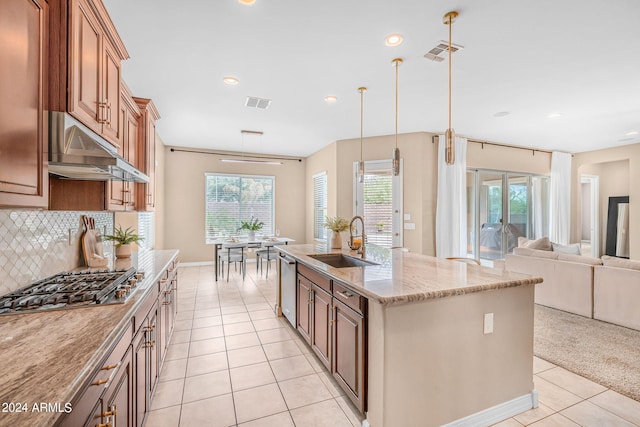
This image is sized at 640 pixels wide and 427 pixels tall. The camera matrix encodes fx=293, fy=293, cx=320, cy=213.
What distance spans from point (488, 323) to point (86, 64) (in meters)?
2.89

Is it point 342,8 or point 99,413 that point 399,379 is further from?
point 342,8

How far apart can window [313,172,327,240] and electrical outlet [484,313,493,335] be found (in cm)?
497

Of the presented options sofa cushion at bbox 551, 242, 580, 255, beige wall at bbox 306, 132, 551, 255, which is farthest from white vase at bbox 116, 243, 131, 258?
sofa cushion at bbox 551, 242, 580, 255

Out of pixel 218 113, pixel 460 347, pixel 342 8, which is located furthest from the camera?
pixel 218 113

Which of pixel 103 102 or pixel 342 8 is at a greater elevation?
pixel 342 8

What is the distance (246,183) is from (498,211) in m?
5.92

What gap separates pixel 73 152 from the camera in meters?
1.43

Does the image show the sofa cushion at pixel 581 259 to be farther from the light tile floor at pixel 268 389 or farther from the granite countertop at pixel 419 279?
the granite countertop at pixel 419 279

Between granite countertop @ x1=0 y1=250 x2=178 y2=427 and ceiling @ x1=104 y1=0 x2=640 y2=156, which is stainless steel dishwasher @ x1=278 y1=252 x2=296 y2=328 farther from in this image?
ceiling @ x1=104 y1=0 x2=640 y2=156

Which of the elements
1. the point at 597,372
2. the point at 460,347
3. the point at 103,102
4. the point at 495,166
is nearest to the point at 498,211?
the point at 495,166

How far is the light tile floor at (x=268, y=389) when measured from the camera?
1940mm

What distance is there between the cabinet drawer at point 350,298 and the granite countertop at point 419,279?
0.07 m

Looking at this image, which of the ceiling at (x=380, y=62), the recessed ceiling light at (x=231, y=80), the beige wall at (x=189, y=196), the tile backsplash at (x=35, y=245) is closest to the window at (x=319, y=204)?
the beige wall at (x=189, y=196)

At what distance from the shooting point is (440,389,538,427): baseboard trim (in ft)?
6.00
